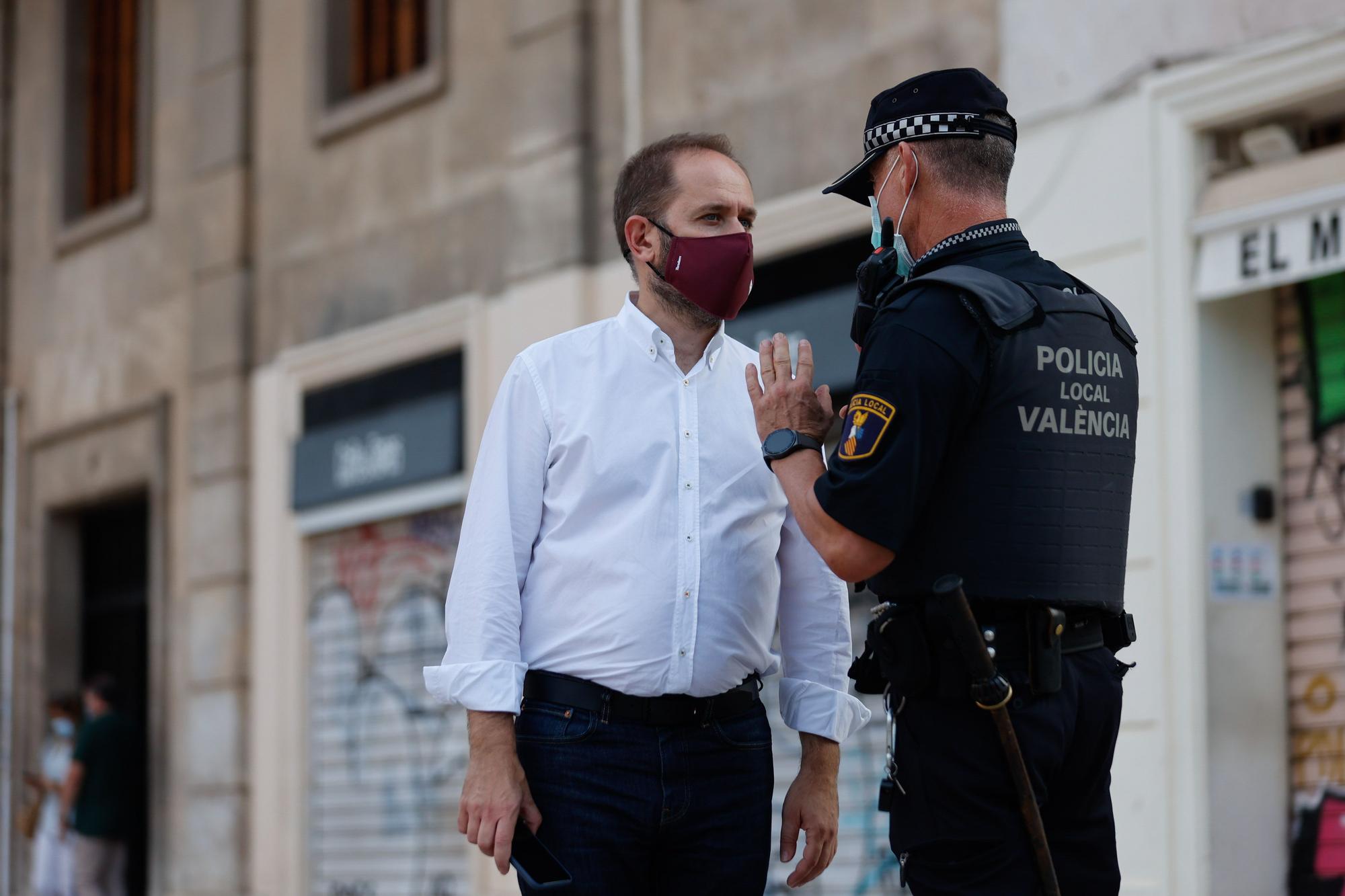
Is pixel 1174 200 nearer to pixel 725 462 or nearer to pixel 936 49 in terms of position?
pixel 936 49

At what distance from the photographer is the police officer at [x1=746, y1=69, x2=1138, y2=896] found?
125 inches

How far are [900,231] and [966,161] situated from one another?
182 millimetres

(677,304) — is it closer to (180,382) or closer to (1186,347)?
(1186,347)

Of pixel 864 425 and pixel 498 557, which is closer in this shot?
pixel 864 425

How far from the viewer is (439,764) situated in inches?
423

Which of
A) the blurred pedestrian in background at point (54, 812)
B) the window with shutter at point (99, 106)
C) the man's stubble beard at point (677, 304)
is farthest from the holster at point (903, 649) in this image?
the window with shutter at point (99, 106)

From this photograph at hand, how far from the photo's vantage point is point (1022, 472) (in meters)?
3.22

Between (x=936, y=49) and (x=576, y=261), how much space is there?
256 centimetres

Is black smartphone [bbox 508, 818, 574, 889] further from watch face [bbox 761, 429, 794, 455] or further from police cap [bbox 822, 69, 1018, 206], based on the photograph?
police cap [bbox 822, 69, 1018, 206]

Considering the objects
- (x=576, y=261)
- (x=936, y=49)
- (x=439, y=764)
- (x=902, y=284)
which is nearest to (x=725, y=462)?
(x=902, y=284)

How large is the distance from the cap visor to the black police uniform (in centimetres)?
37

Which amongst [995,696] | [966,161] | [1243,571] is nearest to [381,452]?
[1243,571]

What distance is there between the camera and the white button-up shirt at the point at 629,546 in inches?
145

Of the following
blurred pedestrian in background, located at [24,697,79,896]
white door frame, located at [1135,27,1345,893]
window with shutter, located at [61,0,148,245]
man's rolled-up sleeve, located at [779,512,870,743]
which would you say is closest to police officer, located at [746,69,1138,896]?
man's rolled-up sleeve, located at [779,512,870,743]
